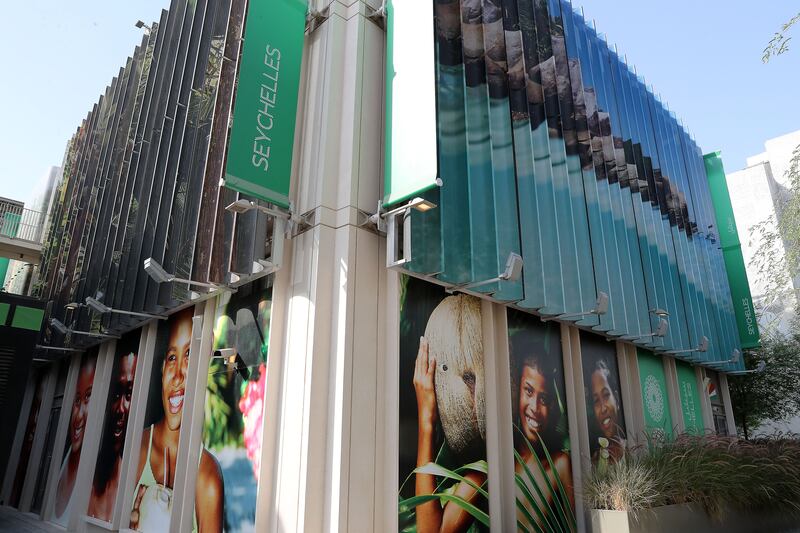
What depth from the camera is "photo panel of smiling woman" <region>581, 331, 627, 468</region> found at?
891 centimetres

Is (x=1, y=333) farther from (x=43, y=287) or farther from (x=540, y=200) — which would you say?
(x=540, y=200)

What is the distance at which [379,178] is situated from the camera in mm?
6391

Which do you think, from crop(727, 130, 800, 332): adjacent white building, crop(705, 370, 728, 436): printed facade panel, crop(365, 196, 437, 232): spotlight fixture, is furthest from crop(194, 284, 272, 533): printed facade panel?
crop(727, 130, 800, 332): adjacent white building

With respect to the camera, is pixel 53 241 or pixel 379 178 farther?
pixel 53 241

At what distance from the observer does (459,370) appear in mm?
6641

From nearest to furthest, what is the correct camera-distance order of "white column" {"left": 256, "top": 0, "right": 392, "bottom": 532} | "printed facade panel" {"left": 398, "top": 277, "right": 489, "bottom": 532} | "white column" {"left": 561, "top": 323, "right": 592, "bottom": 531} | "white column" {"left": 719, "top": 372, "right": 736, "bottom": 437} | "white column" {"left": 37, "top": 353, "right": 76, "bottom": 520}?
"white column" {"left": 256, "top": 0, "right": 392, "bottom": 532} → "printed facade panel" {"left": 398, "top": 277, "right": 489, "bottom": 532} → "white column" {"left": 561, "top": 323, "right": 592, "bottom": 531} → "white column" {"left": 37, "top": 353, "right": 76, "bottom": 520} → "white column" {"left": 719, "top": 372, "right": 736, "bottom": 437}

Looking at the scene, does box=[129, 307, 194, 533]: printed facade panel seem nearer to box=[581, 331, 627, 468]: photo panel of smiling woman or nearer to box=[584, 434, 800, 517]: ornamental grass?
box=[584, 434, 800, 517]: ornamental grass

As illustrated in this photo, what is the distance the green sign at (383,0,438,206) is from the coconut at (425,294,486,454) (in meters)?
1.65

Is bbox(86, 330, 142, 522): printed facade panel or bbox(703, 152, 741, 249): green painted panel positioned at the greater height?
bbox(703, 152, 741, 249): green painted panel

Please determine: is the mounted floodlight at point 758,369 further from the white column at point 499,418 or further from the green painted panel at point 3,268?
the green painted panel at point 3,268


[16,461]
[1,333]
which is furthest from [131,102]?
[16,461]

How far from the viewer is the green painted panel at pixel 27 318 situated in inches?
484

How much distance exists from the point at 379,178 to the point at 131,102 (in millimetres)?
8439

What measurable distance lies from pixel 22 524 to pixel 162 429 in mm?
5296
